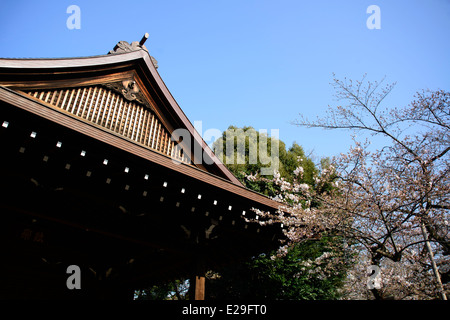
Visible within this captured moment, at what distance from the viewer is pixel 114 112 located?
19.2 ft

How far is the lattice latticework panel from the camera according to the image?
17.6 ft

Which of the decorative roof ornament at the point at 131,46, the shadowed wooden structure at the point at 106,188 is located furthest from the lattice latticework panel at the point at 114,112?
the decorative roof ornament at the point at 131,46

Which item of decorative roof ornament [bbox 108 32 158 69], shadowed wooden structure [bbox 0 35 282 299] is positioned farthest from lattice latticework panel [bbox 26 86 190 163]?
decorative roof ornament [bbox 108 32 158 69]

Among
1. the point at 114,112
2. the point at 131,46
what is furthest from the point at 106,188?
the point at 131,46

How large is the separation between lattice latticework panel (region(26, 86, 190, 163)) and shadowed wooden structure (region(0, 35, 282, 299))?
0.09ft

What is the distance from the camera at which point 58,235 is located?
5.29 meters

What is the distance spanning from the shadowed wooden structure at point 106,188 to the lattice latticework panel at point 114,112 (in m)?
0.03

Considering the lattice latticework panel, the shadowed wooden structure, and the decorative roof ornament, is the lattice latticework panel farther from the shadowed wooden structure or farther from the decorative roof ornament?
the decorative roof ornament

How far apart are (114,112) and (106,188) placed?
8.24 feet

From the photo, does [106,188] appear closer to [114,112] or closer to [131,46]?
[114,112]

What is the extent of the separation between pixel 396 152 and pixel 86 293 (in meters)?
8.90

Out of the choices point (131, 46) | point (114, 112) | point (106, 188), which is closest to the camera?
point (106, 188)
